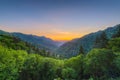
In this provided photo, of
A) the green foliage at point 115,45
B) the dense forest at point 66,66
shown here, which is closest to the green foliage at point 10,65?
the dense forest at point 66,66

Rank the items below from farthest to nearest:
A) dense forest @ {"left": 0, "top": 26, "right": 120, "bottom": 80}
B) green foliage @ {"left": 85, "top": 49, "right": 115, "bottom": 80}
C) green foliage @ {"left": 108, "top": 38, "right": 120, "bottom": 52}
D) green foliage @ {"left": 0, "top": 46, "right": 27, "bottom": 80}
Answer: green foliage @ {"left": 108, "top": 38, "right": 120, "bottom": 52}
green foliage @ {"left": 0, "top": 46, "right": 27, "bottom": 80}
dense forest @ {"left": 0, "top": 26, "right": 120, "bottom": 80}
green foliage @ {"left": 85, "top": 49, "right": 115, "bottom": 80}

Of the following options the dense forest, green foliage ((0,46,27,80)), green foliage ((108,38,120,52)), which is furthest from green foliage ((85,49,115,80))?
green foliage ((0,46,27,80))

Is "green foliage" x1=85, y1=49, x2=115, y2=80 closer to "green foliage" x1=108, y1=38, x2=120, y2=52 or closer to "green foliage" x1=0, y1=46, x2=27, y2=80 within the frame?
"green foliage" x1=108, y1=38, x2=120, y2=52

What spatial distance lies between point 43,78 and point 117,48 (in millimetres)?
22246

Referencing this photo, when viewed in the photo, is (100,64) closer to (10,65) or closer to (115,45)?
(115,45)

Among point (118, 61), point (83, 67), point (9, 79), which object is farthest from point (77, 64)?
point (9, 79)

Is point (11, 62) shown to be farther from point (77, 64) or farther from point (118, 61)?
point (118, 61)

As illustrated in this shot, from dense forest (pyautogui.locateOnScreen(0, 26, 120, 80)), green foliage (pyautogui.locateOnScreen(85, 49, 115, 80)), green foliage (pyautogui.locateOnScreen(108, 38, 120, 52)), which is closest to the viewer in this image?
green foliage (pyautogui.locateOnScreen(85, 49, 115, 80))

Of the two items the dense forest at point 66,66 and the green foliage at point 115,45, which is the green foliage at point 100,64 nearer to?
the dense forest at point 66,66

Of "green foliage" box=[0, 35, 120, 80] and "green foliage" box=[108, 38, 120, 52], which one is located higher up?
"green foliage" box=[108, 38, 120, 52]

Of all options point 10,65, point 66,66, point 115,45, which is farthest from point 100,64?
point 10,65

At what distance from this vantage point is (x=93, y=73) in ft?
229

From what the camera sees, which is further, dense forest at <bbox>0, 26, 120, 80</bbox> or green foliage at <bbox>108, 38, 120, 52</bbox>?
green foliage at <bbox>108, 38, 120, 52</bbox>

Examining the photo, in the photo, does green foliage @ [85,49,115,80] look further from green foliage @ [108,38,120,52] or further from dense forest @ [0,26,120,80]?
green foliage @ [108,38,120,52]
